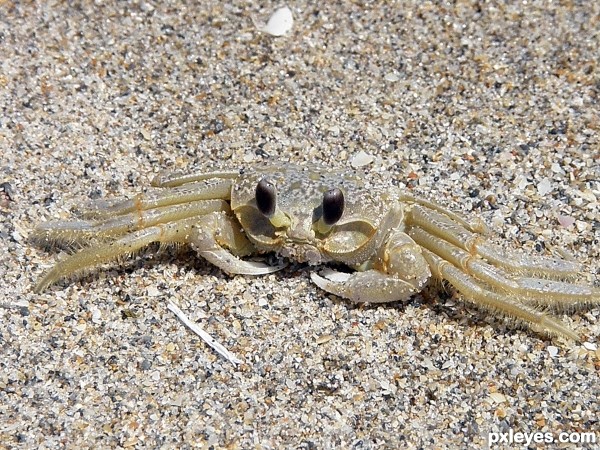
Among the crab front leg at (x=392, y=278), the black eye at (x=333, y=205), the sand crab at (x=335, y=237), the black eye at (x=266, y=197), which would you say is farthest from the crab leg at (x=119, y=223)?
the crab front leg at (x=392, y=278)

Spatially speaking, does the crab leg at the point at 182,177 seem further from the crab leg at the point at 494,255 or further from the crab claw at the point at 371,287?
the crab leg at the point at 494,255

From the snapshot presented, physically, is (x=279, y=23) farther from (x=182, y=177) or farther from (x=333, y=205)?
(x=333, y=205)

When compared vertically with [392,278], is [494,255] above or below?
above

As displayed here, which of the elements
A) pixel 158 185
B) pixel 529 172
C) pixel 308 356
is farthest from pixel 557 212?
pixel 158 185

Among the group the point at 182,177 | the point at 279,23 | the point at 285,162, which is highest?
the point at 279,23

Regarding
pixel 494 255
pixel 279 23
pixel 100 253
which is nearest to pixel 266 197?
pixel 100 253

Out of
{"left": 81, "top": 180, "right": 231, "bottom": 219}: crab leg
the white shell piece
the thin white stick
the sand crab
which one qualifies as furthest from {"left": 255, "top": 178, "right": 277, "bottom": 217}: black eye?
the white shell piece

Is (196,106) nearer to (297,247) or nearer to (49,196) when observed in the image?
(49,196)
